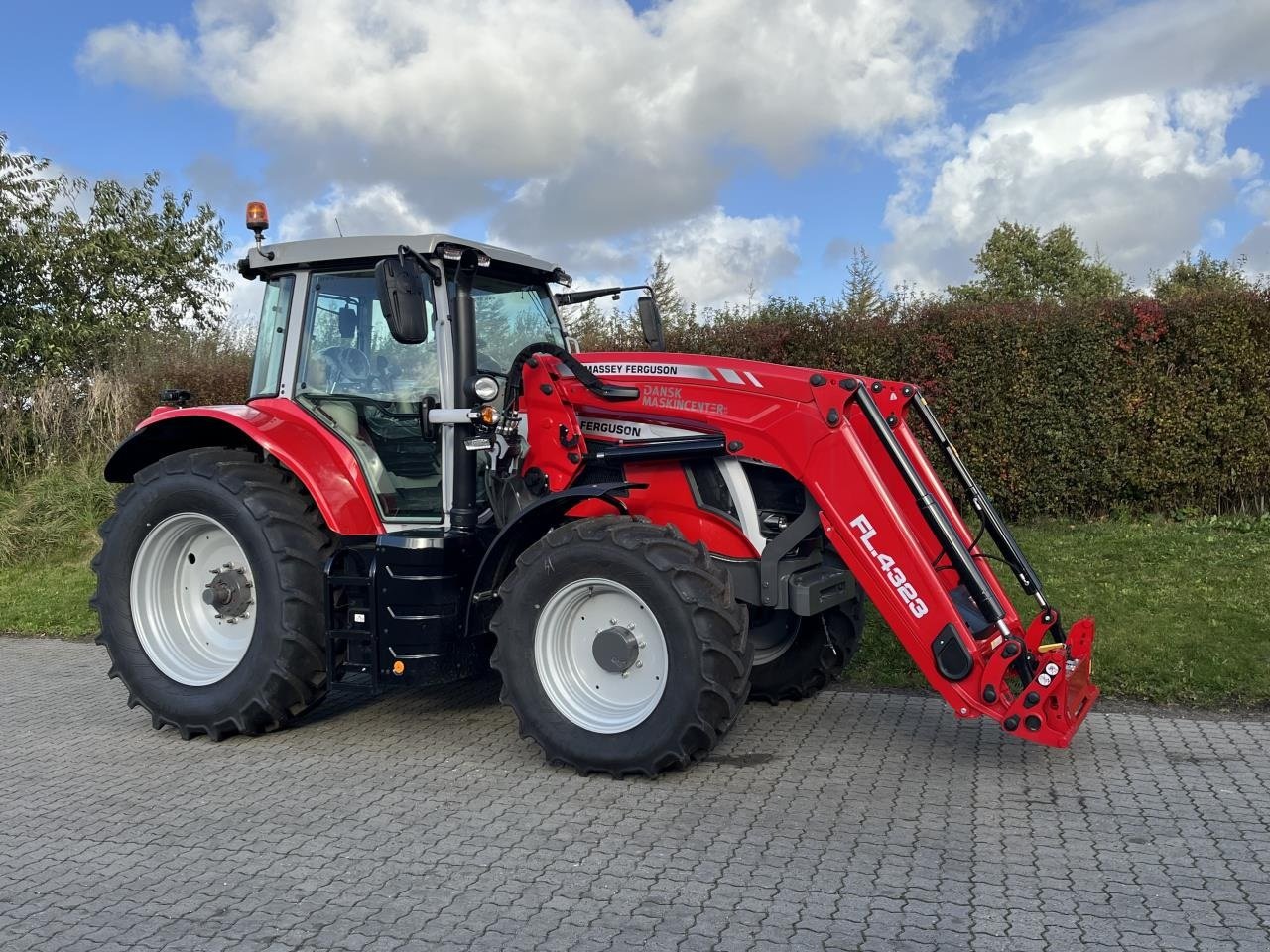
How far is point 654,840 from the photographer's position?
410cm

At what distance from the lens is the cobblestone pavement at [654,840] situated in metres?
3.41

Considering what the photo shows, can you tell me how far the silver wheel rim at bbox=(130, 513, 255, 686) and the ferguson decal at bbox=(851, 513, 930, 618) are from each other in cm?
312

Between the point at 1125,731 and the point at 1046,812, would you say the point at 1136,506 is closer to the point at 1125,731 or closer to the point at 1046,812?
the point at 1125,731

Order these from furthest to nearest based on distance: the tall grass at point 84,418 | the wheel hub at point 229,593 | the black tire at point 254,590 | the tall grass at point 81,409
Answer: the tall grass at point 81,409, the tall grass at point 84,418, the wheel hub at point 229,593, the black tire at point 254,590

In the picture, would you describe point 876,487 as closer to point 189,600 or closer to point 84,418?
point 189,600

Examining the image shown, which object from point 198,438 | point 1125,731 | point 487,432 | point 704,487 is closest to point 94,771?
point 198,438

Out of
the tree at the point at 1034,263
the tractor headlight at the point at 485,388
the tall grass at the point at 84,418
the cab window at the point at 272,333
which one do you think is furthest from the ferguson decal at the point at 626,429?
the tree at the point at 1034,263

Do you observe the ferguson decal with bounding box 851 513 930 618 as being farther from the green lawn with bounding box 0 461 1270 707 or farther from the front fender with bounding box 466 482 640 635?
the green lawn with bounding box 0 461 1270 707

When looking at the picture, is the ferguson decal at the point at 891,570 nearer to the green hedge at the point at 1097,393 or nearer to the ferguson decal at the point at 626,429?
the ferguson decal at the point at 626,429

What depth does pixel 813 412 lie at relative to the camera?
478 centimetres

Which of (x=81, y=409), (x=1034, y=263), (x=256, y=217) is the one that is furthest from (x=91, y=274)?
(x=1034, y=263)

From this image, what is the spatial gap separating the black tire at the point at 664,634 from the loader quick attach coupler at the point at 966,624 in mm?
686

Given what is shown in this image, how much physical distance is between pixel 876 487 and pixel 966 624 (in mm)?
682

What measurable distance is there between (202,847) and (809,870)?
87.5 inches
